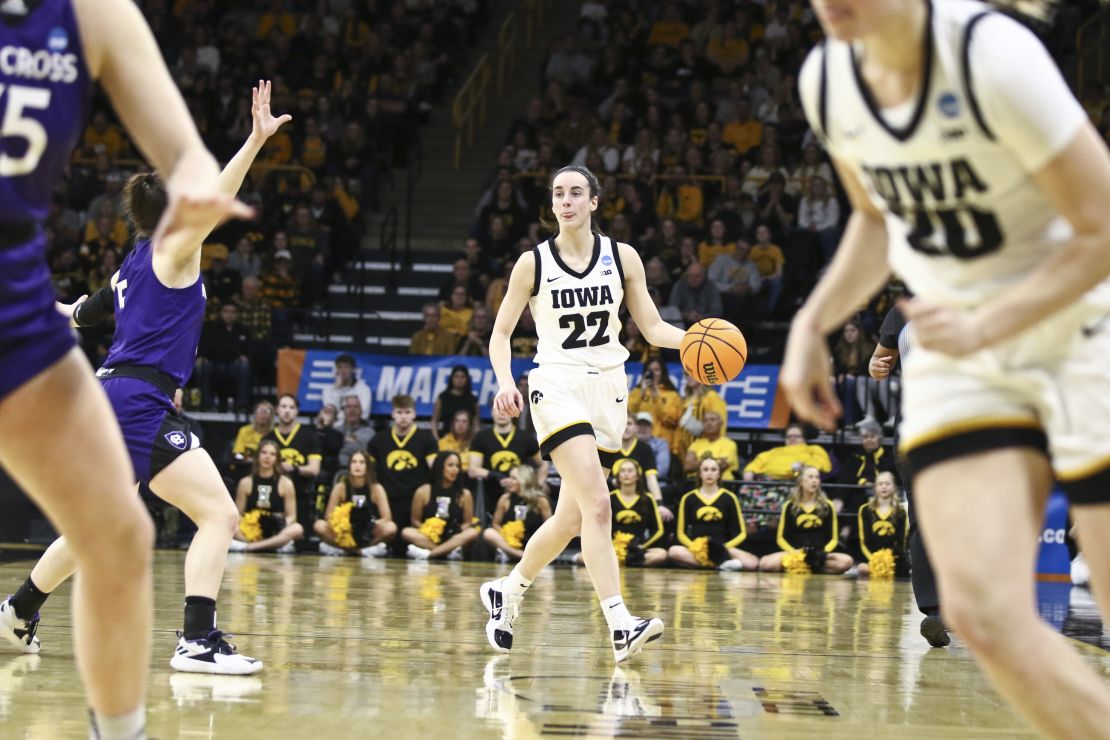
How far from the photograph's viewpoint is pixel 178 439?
5.68 m

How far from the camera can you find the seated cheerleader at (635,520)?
1241cm

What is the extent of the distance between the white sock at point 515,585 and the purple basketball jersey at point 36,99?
406cm

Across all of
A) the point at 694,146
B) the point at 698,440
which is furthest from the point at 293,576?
the point at 694,146

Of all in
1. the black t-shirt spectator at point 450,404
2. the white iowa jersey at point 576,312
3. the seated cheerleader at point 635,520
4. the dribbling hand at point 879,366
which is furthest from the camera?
the black t-shirt spectator at point 450,404

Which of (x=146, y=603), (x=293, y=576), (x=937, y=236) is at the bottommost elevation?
(x=293, y=576)

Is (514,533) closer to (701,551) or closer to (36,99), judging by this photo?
(701,551)

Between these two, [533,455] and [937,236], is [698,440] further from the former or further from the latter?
[937,236]

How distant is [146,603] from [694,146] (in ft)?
50.7

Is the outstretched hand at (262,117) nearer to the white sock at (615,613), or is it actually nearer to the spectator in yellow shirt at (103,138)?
the white sock at (615,613)

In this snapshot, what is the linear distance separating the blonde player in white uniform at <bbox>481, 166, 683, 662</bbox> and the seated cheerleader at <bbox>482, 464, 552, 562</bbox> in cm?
582

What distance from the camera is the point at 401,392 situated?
47.7ft

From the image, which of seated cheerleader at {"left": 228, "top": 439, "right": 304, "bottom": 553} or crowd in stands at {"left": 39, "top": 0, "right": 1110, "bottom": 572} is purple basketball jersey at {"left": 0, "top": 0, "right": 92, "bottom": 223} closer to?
crowd in stands at {"left": 39, "top": 0, "right": 1110, "bottom": 572}

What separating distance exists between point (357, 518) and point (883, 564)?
4.81m

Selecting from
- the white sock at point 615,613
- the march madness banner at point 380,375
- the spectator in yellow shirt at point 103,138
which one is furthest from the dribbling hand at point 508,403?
the spectator in yellow shirt at point 103,138
